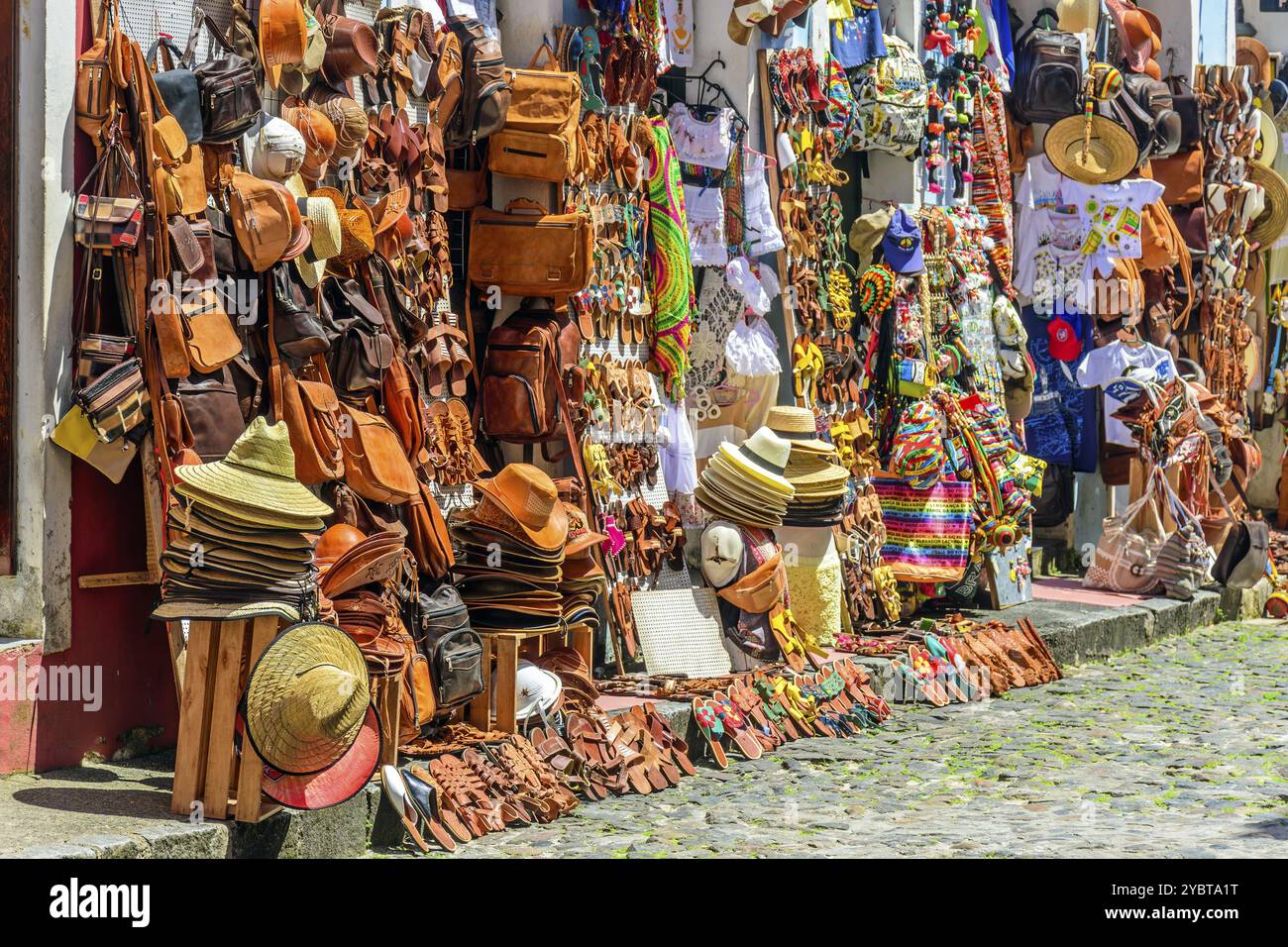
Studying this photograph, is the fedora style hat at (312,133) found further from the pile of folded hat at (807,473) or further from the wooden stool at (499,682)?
the pile of folded hat at (807,473)

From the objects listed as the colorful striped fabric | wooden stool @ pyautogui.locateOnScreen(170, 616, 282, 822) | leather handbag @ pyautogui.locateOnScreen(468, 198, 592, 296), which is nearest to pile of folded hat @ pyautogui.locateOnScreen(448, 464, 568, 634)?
leather handbag @ pyautogui.locateOnScreen(468, 198, 592, 296)

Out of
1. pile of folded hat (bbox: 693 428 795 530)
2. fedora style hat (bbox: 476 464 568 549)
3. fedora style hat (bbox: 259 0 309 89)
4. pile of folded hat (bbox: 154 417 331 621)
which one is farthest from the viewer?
pile of folded hat (bbox: 693 428 795 530)

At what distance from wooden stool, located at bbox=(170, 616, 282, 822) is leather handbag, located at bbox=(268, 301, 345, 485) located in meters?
1.12

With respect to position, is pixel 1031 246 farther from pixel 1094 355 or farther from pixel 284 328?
pixel 284 328

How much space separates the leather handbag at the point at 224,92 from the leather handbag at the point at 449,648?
202 centimetres

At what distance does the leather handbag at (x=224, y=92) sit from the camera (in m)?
6.87

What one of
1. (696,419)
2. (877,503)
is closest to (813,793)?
(696,419)

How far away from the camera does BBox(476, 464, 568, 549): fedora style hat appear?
787 cm

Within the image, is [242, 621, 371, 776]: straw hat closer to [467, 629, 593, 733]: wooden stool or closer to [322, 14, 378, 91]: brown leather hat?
[467, 629, 593, 733]: wooden stool

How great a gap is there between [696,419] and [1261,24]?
11.1 metres

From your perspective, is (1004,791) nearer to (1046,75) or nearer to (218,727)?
(218,727)

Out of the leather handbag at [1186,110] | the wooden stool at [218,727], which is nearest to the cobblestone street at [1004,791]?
the wooden stool at [218,727]

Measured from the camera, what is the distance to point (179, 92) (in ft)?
22.3

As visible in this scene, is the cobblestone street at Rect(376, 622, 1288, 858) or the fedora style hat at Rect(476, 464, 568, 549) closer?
the cobblestone street at Rect(376, 622, 1288, 858)
